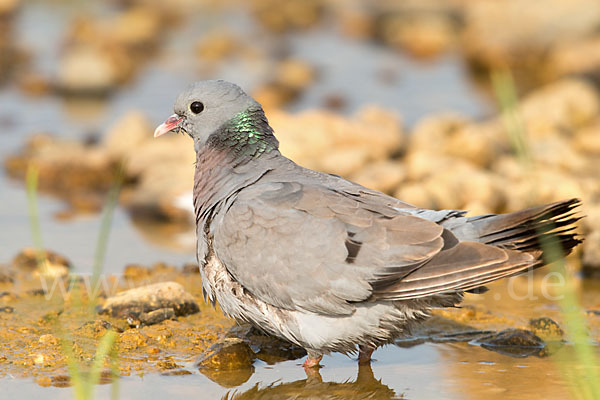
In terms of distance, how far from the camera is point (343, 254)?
4.97m

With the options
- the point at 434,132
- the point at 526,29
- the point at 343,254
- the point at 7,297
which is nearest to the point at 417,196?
the point at 434,132

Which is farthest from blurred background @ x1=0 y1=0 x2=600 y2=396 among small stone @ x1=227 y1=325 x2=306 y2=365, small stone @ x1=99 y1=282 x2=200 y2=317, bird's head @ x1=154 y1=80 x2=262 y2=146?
small stone @ x1=227 y1=325 x2=306 y2=365

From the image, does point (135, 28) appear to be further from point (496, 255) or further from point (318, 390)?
point (496, 255)

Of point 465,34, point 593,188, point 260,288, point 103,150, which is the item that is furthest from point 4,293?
point 465,34

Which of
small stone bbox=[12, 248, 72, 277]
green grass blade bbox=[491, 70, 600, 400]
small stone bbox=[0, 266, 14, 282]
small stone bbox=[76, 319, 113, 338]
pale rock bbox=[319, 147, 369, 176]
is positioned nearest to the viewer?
green grass blade bbox=[491, 70, 600, 400]

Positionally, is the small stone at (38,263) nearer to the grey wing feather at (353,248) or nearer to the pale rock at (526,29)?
the grey wing feather at (353,248)

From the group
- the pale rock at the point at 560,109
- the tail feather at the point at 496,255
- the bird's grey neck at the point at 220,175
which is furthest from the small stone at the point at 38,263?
the pale rock at the point at 560,109

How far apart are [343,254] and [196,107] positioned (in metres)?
1.57

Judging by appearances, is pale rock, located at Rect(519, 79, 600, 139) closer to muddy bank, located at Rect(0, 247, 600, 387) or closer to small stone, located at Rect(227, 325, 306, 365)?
muddy bank, located at Rect(0, 247, 600, 387)

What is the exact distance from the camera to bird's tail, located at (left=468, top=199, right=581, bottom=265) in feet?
15.5

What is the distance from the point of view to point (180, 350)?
18.4 feet

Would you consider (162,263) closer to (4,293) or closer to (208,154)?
(4,293)

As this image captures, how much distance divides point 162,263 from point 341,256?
276 cm

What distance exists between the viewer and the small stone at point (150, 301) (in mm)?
5930
